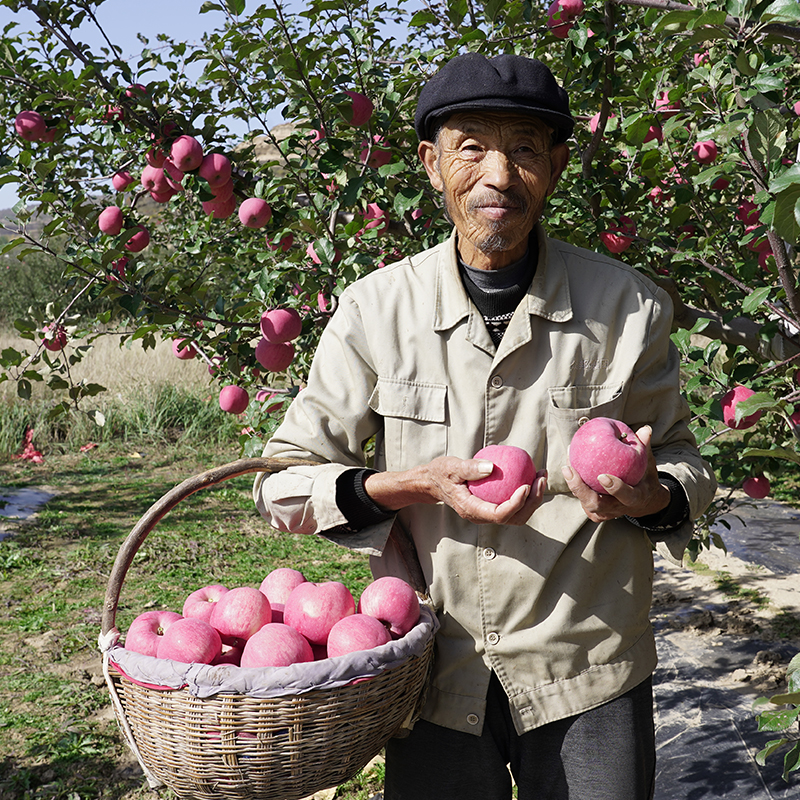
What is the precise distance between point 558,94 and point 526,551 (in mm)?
783

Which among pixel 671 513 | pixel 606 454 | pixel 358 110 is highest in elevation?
pixel 358 110

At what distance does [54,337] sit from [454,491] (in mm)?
1979

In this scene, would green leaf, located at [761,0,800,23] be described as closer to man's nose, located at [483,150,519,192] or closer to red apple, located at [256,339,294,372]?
man's nose, located at [483,150,519,192]

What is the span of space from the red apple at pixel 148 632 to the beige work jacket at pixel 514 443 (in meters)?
0.27

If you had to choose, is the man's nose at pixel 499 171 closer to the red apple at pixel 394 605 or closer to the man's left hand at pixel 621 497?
the man's left hand at pixel 621 497

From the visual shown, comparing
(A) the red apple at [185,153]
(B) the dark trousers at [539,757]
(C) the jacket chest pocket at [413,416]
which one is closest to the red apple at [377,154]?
(A) the red apple at [185,153]

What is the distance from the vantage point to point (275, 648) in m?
1.27

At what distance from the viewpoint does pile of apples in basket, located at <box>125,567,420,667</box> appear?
50.8 inches

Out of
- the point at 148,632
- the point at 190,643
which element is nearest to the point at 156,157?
the point at 148,632

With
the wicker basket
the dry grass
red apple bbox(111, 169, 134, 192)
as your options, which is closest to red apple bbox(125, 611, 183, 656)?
the wicker basket

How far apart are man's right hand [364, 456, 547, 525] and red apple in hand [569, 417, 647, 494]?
66 mm

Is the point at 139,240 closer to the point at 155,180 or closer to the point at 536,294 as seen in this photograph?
the point at 155,180

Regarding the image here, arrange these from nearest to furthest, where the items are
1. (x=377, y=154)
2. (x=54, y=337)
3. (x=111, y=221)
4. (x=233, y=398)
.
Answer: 1. (x=377, y=154)
2. (x=111, y=221)
3. (x=54, y=337)
4. (x=233, y=398)

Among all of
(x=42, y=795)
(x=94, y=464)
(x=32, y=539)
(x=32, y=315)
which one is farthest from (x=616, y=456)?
(x=94, y=464)
